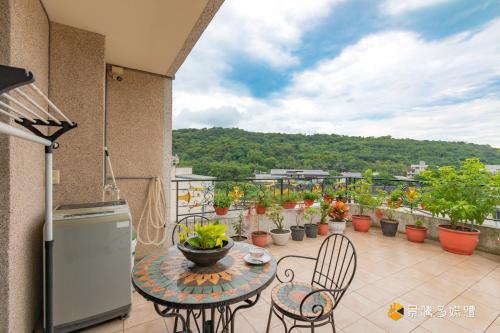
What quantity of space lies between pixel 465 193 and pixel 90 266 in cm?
521

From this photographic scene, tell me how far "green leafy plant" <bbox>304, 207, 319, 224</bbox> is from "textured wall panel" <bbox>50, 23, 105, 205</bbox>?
371 centimetres

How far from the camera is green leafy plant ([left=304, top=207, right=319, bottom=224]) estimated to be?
176 inches

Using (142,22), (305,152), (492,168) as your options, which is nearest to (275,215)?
(142,22)

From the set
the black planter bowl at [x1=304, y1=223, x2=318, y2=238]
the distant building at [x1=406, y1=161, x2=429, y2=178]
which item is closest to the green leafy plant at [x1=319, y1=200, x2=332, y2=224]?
the black planter bowl at [x1=304, y1=223, x2=318, y2=238]

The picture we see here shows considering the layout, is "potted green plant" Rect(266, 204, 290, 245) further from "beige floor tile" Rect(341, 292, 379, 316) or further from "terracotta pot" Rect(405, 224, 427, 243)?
"terracotta pot" Rect(405, 224, 427, 243)

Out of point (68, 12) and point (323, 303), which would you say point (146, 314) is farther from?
point (68, 12)

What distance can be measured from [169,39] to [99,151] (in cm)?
145

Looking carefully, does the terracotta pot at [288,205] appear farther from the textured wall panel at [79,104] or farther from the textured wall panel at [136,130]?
the textured wall panel at [79,104]

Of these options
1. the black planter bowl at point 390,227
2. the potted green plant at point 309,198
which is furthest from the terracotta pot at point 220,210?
the black planter bowl at point 390,227

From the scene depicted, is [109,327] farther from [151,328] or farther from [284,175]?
[284,175]

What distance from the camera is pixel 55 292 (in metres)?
1.64

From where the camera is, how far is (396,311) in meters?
2.09

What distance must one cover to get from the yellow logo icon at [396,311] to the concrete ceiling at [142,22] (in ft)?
10.7

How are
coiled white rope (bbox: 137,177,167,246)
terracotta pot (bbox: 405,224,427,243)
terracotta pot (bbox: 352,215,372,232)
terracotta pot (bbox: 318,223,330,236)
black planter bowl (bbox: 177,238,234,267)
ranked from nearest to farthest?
black planter bowl (bbox: 177,238,234,267)
coiled white rope (bbox: 137,177,167,246)
terracotta pot (bbox: 405,224,427,243)
terracotta pot (bbox: 318,223,330,236)
terracotta pot (bbox: 352,215,372,232)
